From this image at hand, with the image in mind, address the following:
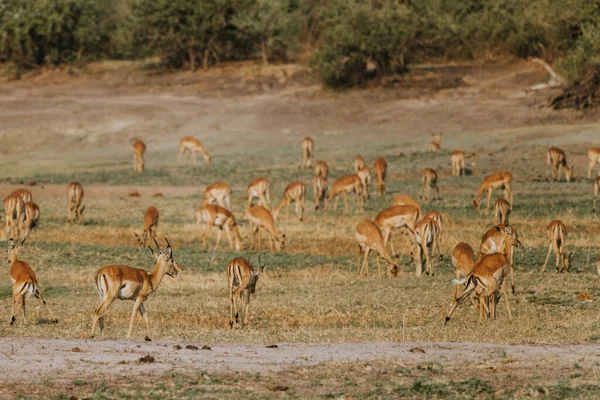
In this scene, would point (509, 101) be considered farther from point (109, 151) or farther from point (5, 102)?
point (5, 102)

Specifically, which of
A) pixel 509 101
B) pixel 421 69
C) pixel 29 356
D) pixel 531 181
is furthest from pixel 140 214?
pixel 421 69

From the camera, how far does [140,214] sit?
27.9 m

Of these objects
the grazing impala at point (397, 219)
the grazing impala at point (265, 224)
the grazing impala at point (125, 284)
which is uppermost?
the grazing impala at point (125, 284)

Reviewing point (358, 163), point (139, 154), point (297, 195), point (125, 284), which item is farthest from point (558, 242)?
point (139, 154)

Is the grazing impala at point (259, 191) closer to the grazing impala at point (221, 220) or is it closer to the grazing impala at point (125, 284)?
the grazing impala at point (221, 220)

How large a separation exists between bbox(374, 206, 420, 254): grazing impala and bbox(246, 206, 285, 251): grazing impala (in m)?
2.55

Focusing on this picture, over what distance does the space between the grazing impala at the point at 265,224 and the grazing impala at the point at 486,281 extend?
8.44 m

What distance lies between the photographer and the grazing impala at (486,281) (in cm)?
1409

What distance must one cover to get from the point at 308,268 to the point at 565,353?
8967 millimetres

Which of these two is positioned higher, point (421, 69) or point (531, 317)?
point (421, 69)

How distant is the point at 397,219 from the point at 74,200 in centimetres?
829

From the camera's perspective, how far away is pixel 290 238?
2420 centimetres

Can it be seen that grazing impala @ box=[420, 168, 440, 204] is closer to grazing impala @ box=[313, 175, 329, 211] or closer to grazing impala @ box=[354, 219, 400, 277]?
grazing impala @ box=[313, 175, 329, 211]

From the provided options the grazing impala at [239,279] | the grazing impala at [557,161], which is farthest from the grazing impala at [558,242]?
the grazing impala at [557,161]
